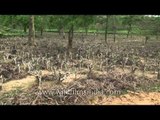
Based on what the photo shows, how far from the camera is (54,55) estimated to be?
27.4 ft

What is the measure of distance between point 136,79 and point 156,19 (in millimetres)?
2120

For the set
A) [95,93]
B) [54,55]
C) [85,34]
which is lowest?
[95,93]

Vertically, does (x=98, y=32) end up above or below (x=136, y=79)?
above

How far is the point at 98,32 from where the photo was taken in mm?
9141
